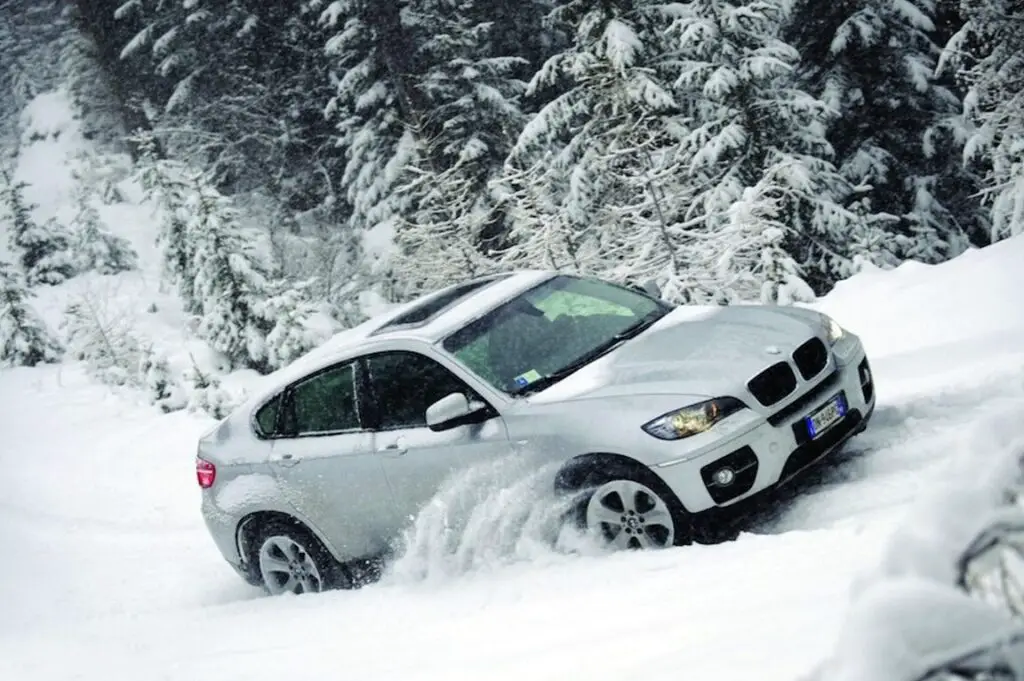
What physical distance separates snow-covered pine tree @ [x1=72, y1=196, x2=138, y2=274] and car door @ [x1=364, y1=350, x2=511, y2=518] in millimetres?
24815

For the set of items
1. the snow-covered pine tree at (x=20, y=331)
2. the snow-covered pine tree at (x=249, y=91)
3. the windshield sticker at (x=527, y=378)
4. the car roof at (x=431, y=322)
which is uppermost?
the snow-covered pine tree at (x=249, y=91)

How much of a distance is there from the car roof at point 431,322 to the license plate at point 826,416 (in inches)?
89.6

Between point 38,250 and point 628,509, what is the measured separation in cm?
2792

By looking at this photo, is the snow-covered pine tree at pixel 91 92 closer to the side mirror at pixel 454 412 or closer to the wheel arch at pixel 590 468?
the side mirror at pixel 454 412

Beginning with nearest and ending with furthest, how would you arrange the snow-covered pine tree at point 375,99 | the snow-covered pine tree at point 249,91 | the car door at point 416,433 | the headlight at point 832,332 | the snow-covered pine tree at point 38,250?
the car door at point 416,433, the headlight at point 832,332, the snow-covered pine tree at point 375,99, the snow-covered pine tree at point 38,250, the snow-covered pine tree at point 249,91

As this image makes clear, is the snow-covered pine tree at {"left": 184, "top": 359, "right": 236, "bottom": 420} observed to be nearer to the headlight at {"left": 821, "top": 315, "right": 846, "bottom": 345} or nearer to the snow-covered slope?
the snow-covered slope

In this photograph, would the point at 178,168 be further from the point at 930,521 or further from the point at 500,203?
the point at 930,521

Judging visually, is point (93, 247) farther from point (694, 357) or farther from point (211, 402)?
point (694, 357)

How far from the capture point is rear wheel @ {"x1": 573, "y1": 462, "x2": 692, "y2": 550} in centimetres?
471

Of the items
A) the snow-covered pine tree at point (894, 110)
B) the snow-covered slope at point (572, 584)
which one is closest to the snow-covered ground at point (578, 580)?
the snow-covered slope at point (572, 584)

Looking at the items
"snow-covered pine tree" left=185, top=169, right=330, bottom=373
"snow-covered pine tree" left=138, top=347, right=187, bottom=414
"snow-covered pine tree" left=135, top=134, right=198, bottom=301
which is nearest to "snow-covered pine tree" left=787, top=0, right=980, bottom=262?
"snow-covered pine tree" left=185, top=169, right=330, bottom=373

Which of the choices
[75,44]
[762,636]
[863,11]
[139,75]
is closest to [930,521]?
[762,636]

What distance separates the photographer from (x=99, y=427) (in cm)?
1397

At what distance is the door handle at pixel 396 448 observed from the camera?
5574mm
